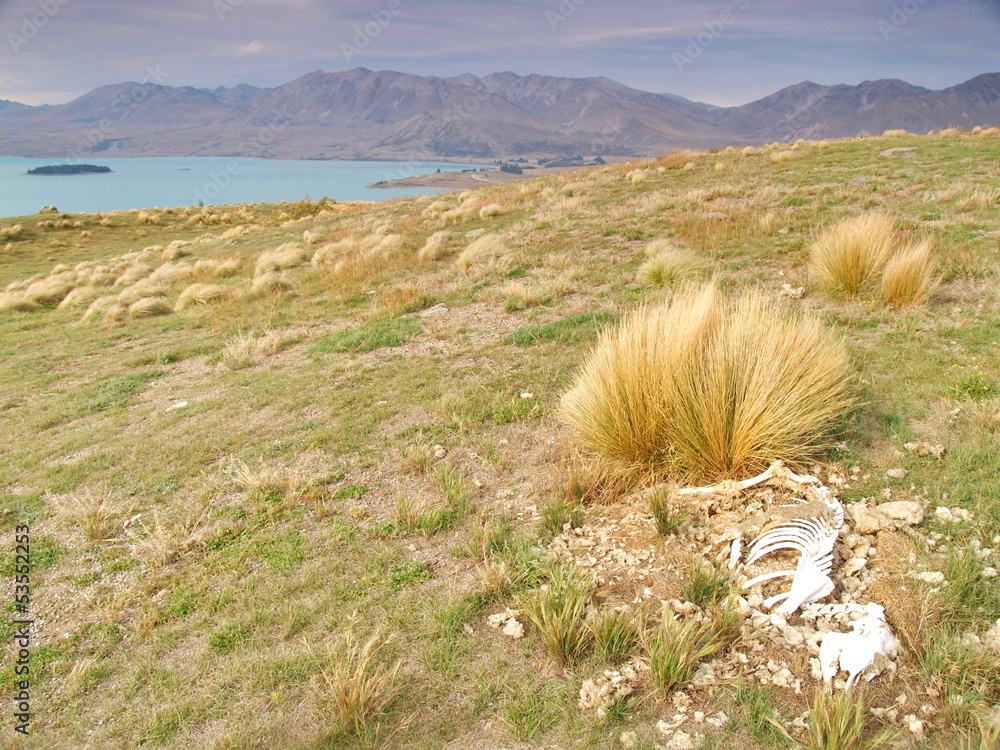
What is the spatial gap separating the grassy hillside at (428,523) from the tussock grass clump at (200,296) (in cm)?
281

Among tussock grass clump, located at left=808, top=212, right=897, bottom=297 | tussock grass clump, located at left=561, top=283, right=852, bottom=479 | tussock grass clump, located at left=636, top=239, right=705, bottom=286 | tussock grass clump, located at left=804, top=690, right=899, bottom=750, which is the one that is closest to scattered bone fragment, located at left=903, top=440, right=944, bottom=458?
tussock grass clump, located at left=561, top=283, right=852, bottom=479

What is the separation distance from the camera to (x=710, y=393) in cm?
356

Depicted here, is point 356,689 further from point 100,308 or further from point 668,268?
point 100,308

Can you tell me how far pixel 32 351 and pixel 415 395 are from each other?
8.66 meters

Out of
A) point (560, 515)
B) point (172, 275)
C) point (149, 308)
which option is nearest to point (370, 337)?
point (560, 515)

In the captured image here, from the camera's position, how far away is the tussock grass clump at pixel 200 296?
12000 millimetres

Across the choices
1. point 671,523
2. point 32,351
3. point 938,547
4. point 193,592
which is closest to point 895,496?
point 938,547

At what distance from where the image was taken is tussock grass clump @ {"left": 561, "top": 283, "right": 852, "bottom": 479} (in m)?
3.48

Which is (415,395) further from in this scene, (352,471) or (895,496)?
(895,496)

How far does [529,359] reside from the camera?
6.31 meters

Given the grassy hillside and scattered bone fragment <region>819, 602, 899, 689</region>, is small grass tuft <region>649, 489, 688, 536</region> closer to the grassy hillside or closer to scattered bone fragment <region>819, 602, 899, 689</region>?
the grassy hillside

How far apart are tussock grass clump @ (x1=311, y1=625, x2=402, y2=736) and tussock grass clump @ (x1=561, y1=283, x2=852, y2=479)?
6.56 ft

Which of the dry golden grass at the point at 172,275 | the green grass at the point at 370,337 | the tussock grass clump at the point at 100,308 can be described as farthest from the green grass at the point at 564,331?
the dry golden grass at the point at 172,275

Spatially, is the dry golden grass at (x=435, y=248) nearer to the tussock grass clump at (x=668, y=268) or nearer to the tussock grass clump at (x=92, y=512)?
the tussock grass clump at (x=668, y=268)
